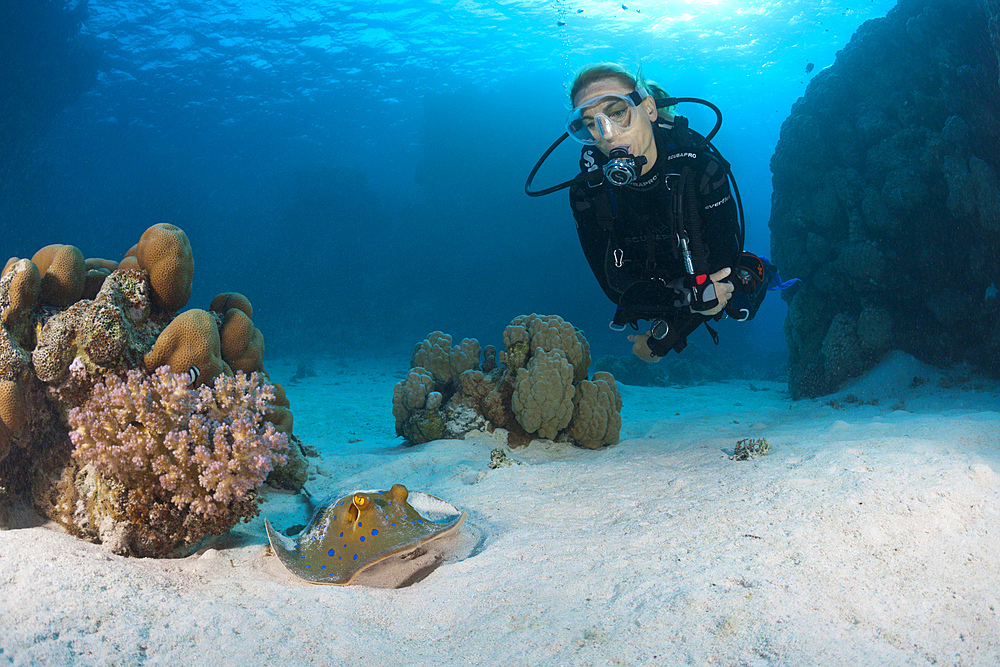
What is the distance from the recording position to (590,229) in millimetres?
4691

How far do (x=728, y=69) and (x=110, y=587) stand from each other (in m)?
44.2

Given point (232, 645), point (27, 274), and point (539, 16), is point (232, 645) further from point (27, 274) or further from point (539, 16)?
point (539, 16)

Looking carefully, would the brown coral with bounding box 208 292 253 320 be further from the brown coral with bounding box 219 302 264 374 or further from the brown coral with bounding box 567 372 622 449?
the brown coral with bounding box 567 372 622 449

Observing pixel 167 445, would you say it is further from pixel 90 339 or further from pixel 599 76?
pixel 599 76

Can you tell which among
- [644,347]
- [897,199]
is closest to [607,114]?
[644,347]

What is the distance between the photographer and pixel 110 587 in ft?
6.92

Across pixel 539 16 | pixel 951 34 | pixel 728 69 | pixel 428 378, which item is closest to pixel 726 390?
pixel 951 34

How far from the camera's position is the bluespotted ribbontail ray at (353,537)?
8.55 feet

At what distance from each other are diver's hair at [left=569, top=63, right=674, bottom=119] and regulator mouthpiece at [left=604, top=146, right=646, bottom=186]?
2.31 ft

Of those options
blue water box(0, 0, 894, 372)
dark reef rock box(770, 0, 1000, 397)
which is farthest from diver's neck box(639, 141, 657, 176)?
dark reef rock box(770, 0, 1000, 397)

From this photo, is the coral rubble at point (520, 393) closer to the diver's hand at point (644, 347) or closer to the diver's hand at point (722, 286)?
the diver's hand at point (644, 347)

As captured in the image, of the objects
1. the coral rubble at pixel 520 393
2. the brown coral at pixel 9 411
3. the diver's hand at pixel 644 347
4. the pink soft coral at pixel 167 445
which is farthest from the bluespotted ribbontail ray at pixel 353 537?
the coral rubble at pixel 520 393

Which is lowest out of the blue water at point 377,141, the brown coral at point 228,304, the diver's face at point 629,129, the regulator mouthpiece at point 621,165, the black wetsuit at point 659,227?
the brown coral at point 228,304

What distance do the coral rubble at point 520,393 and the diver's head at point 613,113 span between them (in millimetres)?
3389
